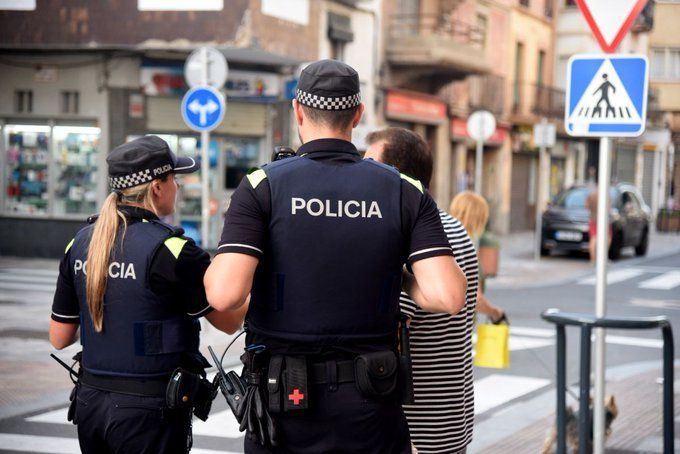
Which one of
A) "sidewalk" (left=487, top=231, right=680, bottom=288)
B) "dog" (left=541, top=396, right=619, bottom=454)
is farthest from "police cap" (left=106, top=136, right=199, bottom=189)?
"sidewalk" (left=487, top=231, right=680, bottom=288)

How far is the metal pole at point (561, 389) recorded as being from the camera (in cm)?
367

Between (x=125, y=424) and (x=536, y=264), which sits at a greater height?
(x=125, y=424)

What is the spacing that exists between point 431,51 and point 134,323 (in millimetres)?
24420

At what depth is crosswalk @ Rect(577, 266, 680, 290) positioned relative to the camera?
19.3m

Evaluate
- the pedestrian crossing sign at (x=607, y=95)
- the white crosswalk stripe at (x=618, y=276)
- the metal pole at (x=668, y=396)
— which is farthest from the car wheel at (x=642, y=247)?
the metal pole at (x=668, y=396)

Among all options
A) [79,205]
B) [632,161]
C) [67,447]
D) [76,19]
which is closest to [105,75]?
[76,19]

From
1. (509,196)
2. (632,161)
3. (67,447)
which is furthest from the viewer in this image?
(632,161)

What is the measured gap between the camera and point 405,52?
90.4ft

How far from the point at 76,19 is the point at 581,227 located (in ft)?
39.2

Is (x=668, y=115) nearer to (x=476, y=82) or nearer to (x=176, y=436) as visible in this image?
(x=476, y=82)

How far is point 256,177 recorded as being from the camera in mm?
3115

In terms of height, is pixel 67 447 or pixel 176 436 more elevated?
pixel 176 436

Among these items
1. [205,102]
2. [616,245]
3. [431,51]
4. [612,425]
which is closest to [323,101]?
[612,425]

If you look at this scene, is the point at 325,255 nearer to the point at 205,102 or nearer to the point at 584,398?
the point at 584,398
